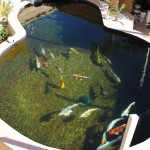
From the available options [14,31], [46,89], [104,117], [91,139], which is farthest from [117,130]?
[14,31]

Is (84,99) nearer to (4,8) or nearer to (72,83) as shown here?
(72,83)

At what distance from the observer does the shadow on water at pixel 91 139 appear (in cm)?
1160

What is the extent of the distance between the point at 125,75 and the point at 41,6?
9490 mm

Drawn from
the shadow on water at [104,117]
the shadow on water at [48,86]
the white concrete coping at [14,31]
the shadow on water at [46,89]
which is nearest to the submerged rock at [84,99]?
the shadow on water at [104,117]

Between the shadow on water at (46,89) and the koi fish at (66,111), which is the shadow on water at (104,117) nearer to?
the koi fish at (66,111)

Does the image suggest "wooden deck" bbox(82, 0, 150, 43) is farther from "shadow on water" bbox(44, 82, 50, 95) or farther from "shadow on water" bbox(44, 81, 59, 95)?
"shadow on water" bbox(44, 82, 50, 95)

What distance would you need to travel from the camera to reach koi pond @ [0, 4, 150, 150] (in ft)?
40.4

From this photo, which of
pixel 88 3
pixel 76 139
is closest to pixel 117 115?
pixel 76 139

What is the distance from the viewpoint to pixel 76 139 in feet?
38.8

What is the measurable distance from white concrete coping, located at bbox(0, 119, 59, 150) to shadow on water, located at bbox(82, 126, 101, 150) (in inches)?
66.2

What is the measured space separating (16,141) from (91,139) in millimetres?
2988

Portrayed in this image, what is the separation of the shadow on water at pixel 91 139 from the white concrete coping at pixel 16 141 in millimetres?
1683

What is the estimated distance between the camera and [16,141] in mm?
10828

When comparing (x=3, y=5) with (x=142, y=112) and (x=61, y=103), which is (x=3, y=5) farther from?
(x=142, y=112)
